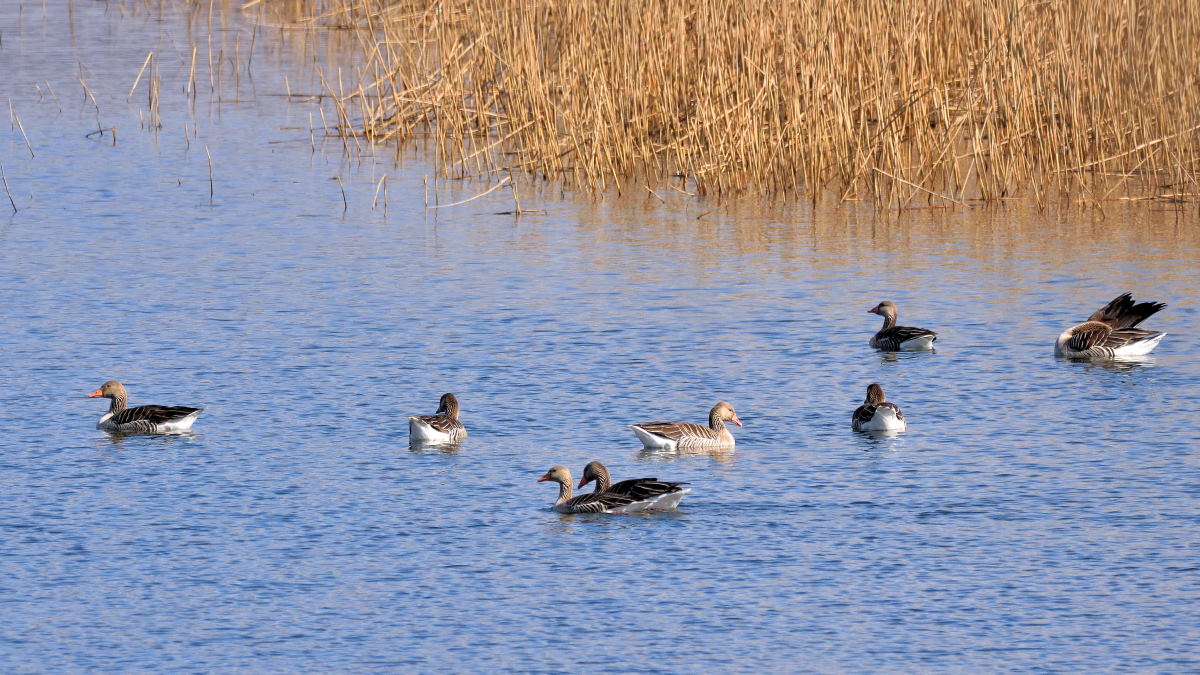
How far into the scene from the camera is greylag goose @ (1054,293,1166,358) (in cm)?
1802

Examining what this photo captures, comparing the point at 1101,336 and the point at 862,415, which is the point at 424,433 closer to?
the point at 862,415

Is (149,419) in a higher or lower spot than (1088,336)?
lower

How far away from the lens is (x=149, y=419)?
50.3ft

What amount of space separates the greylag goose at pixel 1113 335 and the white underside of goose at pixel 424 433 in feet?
21.7

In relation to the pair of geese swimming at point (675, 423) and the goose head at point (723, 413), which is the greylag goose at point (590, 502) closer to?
the pair of geese swimming at point (675, 423)

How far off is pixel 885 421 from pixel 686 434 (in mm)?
1684

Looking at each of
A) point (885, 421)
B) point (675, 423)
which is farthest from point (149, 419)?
point (885, 421)

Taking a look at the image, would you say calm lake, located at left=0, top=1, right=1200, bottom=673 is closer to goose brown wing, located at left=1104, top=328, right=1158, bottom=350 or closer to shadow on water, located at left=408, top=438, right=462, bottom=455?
shadow on water, located at left=408, top=438, right=462, bottom=455

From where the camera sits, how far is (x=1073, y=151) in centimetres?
2577

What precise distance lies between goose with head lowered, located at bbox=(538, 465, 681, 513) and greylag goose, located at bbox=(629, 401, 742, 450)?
4.87 ft

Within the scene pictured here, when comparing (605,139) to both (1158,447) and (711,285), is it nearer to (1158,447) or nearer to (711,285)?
(711,285)

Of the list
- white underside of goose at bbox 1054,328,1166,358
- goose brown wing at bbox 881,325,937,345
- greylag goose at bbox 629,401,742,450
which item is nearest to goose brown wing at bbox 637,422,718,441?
greylag goose at bbox 629,401,742,450

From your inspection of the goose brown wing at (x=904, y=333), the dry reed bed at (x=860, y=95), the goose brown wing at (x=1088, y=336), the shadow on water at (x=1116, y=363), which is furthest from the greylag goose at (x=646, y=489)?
the dry reed bed at (x=860, y=95)

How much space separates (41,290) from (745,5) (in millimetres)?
10354
